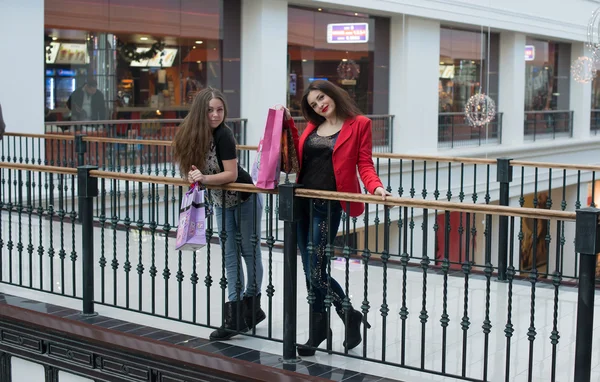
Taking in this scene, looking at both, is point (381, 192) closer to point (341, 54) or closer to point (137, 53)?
point (137, 53)

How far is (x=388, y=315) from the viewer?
6.90 metres

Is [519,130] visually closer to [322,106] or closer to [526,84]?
[526,84]

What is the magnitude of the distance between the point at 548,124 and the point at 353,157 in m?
20.5

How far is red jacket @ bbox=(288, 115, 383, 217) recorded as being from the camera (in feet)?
18.4

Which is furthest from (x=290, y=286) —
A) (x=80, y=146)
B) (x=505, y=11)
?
(x=505, y=11)

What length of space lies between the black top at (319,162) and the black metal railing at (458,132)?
15.4m

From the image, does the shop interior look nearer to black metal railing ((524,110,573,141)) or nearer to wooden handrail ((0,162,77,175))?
wooden handrail ((0,162,77,175))

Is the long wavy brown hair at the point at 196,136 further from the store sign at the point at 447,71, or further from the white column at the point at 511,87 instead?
the white column at the point at 511,87

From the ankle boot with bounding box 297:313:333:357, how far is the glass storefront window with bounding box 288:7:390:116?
449 inches

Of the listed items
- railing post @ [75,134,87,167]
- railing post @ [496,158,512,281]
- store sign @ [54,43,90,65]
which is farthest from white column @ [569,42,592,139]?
railing post @ [496,158,512,281]

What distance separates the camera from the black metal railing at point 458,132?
20.9 metres

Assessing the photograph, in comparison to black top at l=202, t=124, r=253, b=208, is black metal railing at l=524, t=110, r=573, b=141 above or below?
above

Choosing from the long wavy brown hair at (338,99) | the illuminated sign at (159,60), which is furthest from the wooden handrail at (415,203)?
the illuminated sign at (159,60)

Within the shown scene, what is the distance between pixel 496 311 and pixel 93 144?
28.1 feet
